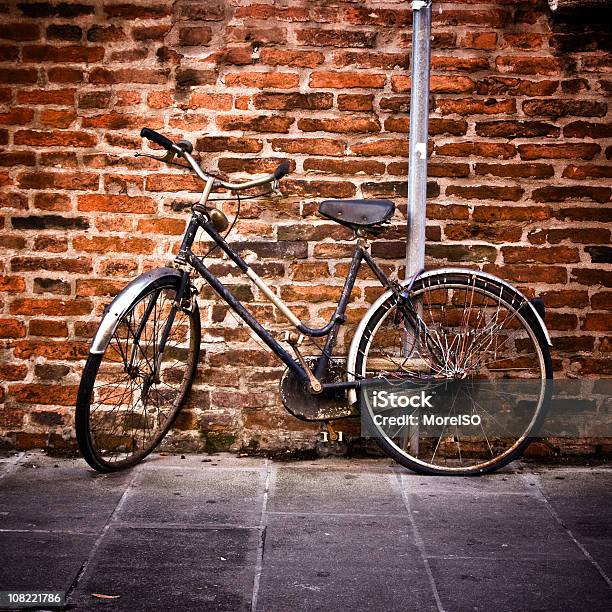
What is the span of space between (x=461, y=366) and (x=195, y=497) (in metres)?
1.34

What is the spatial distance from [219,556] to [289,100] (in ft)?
7.00

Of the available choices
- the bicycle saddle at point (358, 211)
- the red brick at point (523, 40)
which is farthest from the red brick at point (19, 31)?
the red brick at point (523, 40)

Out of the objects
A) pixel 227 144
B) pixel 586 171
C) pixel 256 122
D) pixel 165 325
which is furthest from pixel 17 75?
pixel 586 171

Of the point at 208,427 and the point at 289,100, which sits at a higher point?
the point at 289,100

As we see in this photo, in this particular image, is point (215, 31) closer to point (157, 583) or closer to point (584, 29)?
point (584, 29)

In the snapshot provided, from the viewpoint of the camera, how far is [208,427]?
13.3ft

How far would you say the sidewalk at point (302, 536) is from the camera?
2.61m

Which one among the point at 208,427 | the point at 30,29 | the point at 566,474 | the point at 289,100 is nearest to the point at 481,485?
the point at 566,474

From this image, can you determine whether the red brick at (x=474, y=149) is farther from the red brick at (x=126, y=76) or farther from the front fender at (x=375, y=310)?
the red brick at (x=126, y=76)

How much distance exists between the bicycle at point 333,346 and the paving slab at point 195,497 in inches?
10.0

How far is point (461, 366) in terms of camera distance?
383cm

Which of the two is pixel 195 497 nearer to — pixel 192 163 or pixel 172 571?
pixel 172 571

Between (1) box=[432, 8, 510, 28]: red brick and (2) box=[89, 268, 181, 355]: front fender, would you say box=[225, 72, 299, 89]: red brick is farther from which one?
(2) box=[89, 268, 181, 355]: front fender

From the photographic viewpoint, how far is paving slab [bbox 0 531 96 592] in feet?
8.62
